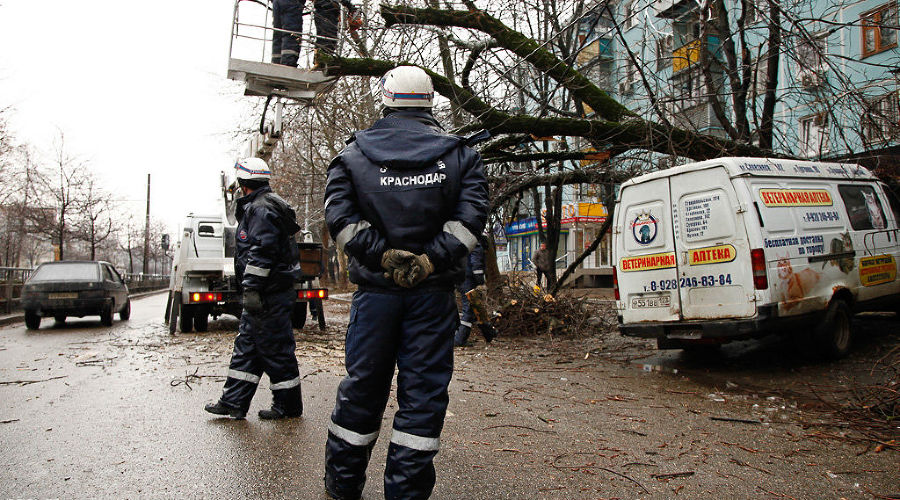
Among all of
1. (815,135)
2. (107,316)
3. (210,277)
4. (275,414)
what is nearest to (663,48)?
(815,135)

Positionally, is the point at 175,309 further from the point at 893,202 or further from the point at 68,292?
the point at 893,202

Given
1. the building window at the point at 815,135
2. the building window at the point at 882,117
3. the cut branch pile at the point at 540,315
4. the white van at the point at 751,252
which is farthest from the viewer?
the cut branch pile at the point at 540,315

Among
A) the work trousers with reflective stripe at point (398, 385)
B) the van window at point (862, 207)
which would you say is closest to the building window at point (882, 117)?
the van window at point (862, 207)

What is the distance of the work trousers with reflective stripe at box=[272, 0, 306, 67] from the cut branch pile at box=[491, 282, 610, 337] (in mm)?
5290

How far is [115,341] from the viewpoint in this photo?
34.2ft

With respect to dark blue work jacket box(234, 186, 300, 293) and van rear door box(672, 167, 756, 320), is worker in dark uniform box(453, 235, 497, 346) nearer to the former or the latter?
van rear door box(672, 167, 756, 320)

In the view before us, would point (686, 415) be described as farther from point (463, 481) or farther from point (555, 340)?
point (555, 340)

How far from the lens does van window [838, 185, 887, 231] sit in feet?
24.7

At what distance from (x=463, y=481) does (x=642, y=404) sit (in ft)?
8.80

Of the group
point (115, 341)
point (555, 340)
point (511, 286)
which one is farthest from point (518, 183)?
point (115, 341)

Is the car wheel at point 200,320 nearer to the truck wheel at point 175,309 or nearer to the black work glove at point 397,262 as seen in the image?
the truck wheel at point 175,309

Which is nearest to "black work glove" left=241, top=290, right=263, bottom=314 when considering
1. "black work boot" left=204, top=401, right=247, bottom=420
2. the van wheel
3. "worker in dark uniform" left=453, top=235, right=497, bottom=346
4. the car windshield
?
"black work boot" left=204, top=401, right=247, bottom=420

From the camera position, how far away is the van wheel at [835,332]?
6828 mm

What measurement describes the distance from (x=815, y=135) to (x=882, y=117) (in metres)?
2.81
